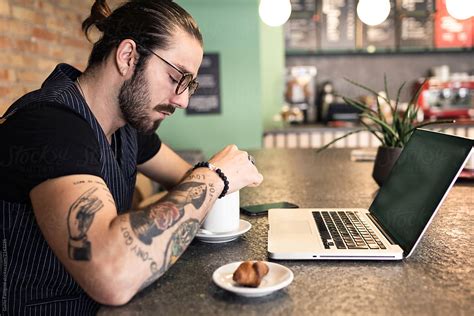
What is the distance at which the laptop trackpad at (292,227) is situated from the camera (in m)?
1.18

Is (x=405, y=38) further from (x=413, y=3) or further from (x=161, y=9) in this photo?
(x=161, y=9)

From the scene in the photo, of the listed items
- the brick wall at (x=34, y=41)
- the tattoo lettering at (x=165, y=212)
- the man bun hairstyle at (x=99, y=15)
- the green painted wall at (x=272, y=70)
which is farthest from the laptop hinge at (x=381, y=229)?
the green painted wall at (x=272, y=70)

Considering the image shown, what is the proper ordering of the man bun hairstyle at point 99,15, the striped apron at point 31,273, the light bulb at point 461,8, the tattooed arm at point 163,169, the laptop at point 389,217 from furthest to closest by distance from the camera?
1. the light bulb at point 461,8
2. the tattooed arm at point 163,169
3. the man bun hairstyle at point 99,15
4. the striped apron at point 31,273
5. the laptop at point 389,217

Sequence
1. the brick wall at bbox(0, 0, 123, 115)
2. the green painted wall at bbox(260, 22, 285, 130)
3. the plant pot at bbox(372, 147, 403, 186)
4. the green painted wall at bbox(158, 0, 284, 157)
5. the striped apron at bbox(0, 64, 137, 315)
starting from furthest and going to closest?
the green painted wall at bbox(260, 22, 285, 130) < the green painted wall at bbox(158, 0, 284, 157) < the brick wall at bbox(0, 0, 123, 115) < the plant pot at bbox(372, 147, 403, 186) < the striped apron at bbox(0, 64, 137, 315)

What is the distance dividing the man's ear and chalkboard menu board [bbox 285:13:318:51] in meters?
4.00

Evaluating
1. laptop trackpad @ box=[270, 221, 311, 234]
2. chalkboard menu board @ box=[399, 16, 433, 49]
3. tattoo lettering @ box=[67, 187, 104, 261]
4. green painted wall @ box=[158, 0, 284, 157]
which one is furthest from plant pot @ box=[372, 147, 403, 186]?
chalkboard menu board @ box=[399, 16, 433, 49]

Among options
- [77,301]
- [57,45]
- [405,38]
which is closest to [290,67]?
[405,38]

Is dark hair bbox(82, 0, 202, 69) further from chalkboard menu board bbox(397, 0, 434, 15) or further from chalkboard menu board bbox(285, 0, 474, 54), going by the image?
chalkboard menu board bbox(397, 0, 434, 15)

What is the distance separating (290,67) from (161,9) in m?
4.13

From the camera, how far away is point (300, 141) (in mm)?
4191

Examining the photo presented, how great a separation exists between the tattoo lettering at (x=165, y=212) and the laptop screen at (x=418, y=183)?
43cm

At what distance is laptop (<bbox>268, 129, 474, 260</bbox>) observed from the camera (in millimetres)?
1009

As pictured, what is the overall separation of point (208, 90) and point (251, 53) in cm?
47

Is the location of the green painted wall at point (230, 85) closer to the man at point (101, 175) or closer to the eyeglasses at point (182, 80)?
the man at point (101, 175)
